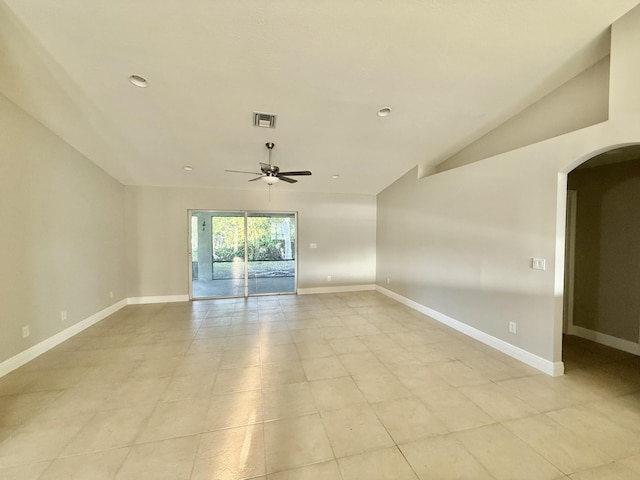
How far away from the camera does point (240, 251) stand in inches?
Answer: 245

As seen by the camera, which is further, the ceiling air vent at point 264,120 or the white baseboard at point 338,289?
the white baseboard at point 338,289

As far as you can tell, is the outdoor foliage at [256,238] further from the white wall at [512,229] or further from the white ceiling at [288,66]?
the white wall at [512,229]

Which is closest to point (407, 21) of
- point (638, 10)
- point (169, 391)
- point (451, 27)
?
point (451, 27)

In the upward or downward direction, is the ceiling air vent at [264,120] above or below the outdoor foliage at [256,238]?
above

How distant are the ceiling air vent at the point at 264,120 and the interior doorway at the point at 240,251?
2925 millimetres

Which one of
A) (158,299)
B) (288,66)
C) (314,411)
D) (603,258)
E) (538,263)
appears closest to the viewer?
(314,411)

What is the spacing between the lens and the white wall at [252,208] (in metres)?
5.58

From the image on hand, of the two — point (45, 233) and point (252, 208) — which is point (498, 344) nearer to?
point (252, 208)

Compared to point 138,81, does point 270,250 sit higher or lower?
lower

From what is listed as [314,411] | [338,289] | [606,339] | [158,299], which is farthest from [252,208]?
[606,339]

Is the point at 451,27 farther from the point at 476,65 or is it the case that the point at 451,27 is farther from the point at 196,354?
the point at 196,354

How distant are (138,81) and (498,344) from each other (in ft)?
17.4

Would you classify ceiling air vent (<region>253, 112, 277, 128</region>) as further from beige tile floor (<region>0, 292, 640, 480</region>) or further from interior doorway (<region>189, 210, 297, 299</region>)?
beige tile floor (<region>0, 292, 640, 480</region>)

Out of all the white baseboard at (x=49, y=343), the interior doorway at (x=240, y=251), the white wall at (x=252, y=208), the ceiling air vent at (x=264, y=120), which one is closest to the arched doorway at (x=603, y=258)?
the white wall at (x=252, y=208)
